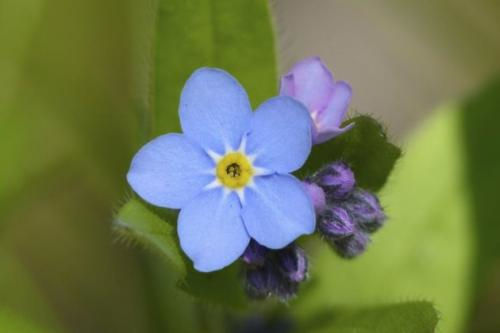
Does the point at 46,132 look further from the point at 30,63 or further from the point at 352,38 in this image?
the point at 352,38

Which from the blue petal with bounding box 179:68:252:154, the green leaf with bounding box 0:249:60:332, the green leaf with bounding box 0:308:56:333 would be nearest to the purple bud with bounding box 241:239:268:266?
the blue petal with bounding box 179:68:252:154

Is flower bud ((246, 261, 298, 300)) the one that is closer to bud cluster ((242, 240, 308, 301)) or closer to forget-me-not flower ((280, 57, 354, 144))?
bud cluster ((242, 240, 308, 301))

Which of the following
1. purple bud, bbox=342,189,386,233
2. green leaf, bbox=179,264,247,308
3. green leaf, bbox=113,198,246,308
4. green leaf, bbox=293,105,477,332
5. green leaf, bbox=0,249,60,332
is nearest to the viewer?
green leaf, bbox=113,198,246,308

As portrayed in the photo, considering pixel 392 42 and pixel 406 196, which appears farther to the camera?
pixel 392 42

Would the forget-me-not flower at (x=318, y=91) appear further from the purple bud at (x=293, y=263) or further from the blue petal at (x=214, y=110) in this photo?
the purple bud at (x=293, y=263)

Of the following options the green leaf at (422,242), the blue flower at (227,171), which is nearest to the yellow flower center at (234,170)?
the blue flower at (227,171)

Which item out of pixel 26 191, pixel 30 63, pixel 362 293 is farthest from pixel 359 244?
pixel 30 63

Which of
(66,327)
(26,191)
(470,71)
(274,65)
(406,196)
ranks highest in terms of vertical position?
(274,65)

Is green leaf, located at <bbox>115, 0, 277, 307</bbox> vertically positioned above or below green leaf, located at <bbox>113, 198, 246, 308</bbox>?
above
